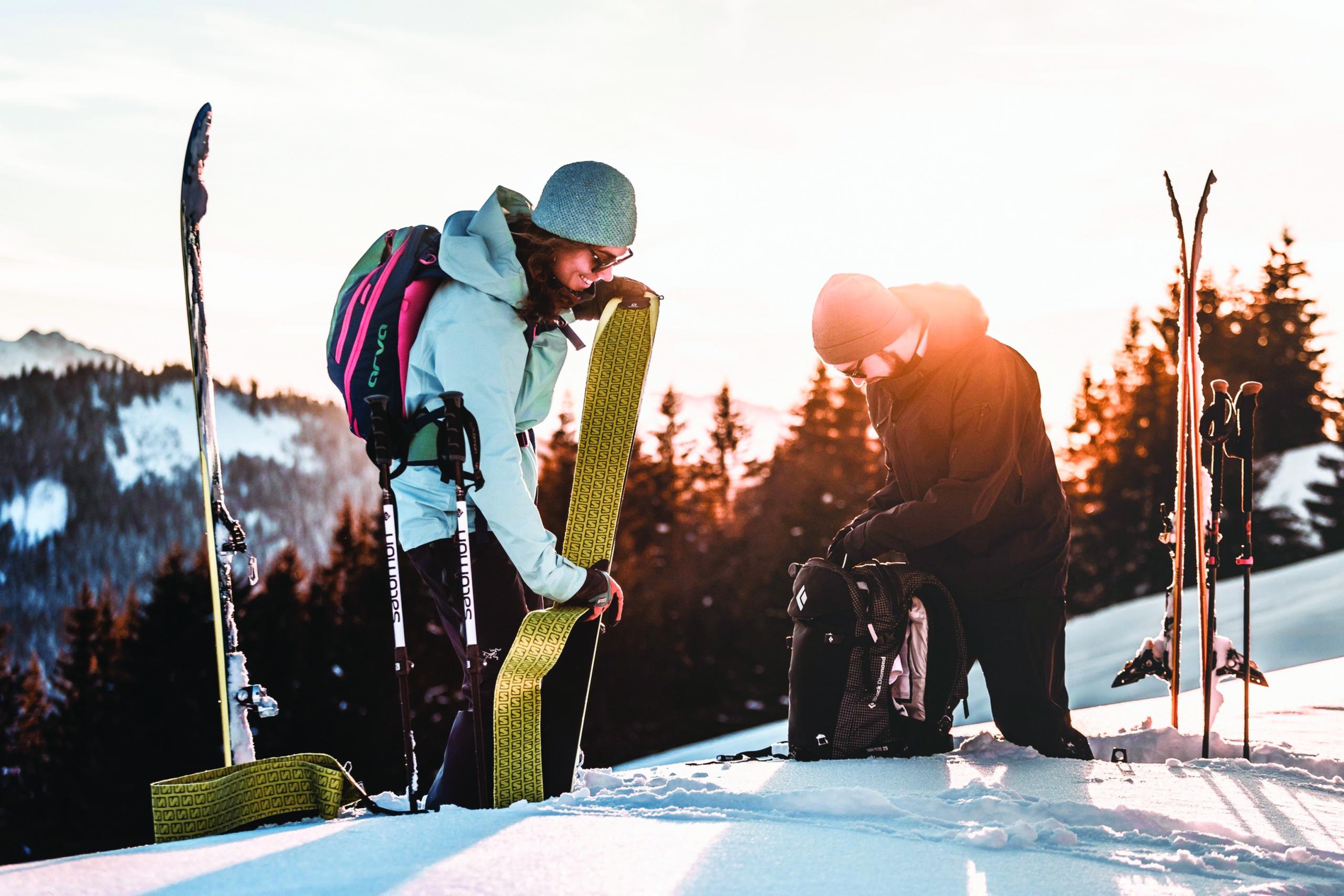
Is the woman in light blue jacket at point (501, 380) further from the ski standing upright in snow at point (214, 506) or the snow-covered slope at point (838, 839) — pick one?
the ski standing upright in snow at point (214, 506)

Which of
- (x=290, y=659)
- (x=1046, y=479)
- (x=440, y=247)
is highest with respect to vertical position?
(x=440, y=247)

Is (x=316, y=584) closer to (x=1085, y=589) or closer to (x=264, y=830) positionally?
(x=1085, y=589)

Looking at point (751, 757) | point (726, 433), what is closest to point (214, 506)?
point (751, 757)

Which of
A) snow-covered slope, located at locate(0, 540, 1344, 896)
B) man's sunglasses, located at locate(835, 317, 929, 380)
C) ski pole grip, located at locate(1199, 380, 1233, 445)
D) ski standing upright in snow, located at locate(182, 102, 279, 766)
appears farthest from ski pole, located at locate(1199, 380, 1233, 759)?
ski standing upright in snow, located at locate(182, 102, 279, 766)

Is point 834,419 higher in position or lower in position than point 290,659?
higher

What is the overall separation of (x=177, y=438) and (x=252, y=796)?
75380mm

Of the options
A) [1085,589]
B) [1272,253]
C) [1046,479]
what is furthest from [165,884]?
[1272,253]

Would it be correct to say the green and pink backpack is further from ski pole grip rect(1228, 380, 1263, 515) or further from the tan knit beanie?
ski pole grip rect(1228, 380, 1263, 515)

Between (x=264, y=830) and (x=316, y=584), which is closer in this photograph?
(x=264, y=830)

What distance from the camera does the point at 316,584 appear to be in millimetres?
31594

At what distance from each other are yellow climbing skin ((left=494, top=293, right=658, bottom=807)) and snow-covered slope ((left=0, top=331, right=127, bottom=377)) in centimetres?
7710

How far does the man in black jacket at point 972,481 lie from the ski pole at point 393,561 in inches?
59.7

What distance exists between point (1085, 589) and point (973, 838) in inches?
1329

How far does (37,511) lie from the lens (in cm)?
6094
